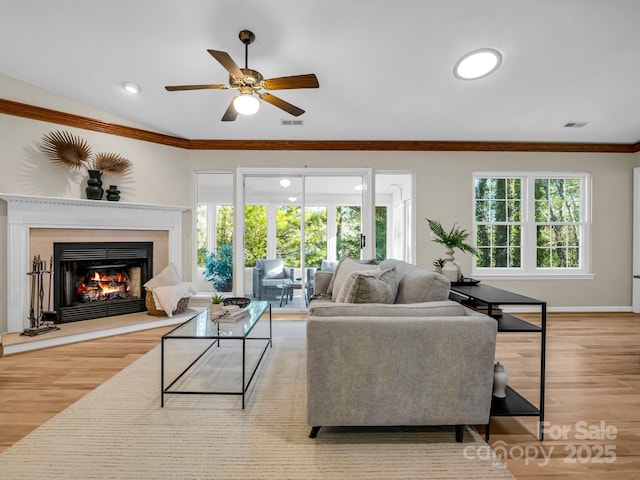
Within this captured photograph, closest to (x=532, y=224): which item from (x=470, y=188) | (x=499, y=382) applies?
(x=470, y=188)

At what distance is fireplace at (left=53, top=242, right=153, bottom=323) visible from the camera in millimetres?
3753

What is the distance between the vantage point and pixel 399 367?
5.43 ft

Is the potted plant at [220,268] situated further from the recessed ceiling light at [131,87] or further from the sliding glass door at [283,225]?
the recessed ceiling light at [131,87]

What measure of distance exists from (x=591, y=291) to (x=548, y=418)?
3.86m

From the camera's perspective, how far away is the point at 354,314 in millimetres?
1727

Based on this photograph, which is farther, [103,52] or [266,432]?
[103,52]

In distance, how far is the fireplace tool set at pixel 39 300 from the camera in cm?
341

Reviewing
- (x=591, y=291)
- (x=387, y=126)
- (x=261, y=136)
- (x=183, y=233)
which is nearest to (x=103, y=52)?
(x=261, y=136)

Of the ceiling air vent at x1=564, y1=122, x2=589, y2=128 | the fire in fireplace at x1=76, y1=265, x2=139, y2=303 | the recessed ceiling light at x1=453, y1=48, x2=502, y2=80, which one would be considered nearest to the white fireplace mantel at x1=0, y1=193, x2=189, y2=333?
the fire in fireplace at x1=76, y1=265, x2=139, y2=303

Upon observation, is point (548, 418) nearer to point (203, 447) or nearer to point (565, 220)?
point (203, 447)

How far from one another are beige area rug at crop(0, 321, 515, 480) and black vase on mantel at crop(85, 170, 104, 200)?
2459 mm

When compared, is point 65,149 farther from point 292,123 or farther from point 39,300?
point 292,123

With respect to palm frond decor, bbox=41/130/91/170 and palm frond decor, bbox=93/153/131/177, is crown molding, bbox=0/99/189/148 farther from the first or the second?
palm frond decor, bbox=93/153/131/177

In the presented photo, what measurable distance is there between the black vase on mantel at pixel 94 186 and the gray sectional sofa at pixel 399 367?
351 cm
